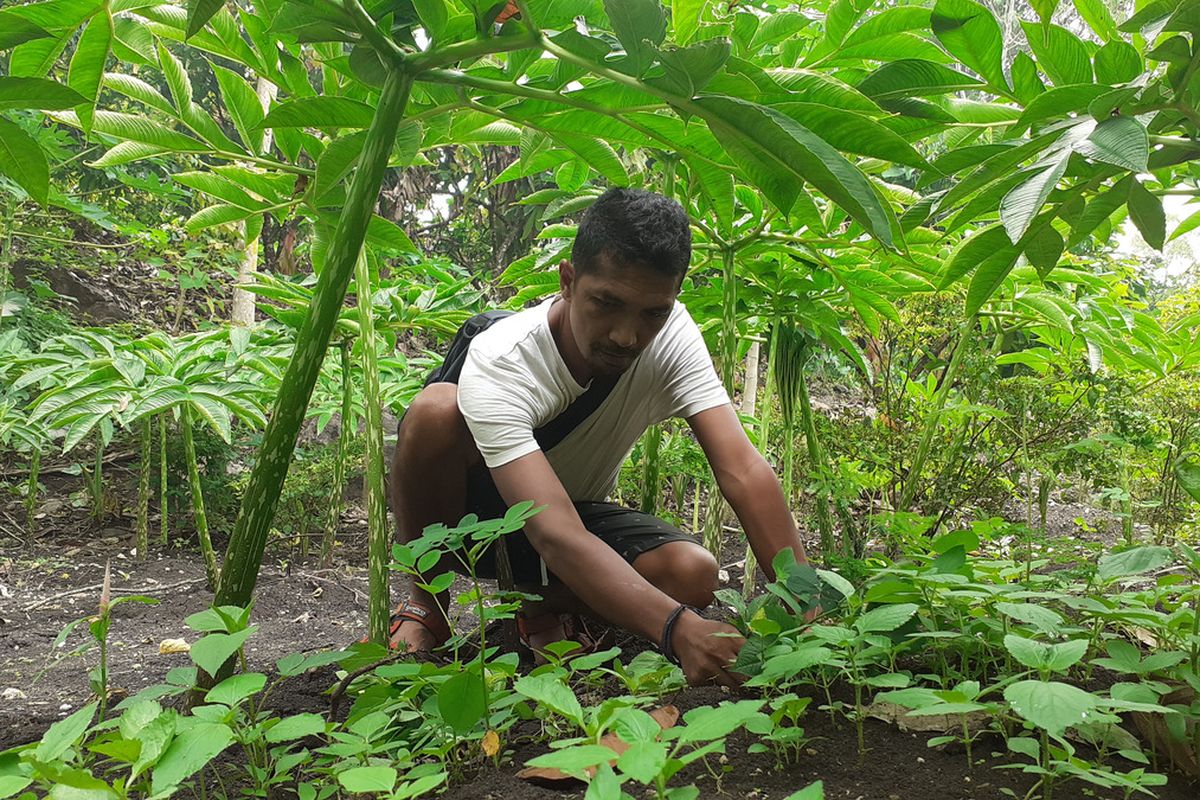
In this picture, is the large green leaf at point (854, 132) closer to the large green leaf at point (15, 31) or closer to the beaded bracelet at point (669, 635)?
the beaded bracelet at point (669, 635)

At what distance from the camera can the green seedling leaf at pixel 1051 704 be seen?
80 centimetres

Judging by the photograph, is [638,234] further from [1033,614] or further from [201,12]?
[1033,614]

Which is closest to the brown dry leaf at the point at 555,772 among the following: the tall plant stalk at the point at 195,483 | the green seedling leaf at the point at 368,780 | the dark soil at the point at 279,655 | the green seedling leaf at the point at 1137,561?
the dark soil at the point at 279,655

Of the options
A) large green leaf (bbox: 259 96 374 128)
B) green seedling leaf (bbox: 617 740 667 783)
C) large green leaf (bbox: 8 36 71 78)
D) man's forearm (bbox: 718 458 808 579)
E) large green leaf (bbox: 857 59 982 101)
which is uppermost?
large green leaf (bbox: 8 36 71 78)

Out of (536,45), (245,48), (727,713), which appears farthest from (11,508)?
(727,713)

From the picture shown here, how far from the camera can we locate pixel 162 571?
3.65m

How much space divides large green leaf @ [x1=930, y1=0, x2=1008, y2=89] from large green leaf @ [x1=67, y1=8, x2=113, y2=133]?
128 cm

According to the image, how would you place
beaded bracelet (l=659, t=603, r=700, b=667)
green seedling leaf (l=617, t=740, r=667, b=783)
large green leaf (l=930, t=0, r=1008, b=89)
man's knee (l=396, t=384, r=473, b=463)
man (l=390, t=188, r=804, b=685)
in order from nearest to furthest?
green seedling leaf (l=617, t=740, r=667, b=783), large green leaf (l=930, t=0, r=1008, b=89), beaded bracelet (l=659, t=603, r=700, b=667), man (l=390, t=188, r=804, b=685), man's knee (l=396, t=384, r=473, b=463)

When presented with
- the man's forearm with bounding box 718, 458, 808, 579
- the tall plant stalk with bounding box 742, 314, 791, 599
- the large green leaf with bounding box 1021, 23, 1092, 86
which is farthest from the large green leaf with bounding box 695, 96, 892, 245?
the tall plant stalk with bounding box 742, 314, 791, 599

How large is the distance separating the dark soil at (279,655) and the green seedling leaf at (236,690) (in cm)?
30

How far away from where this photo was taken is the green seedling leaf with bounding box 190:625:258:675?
3.23ft

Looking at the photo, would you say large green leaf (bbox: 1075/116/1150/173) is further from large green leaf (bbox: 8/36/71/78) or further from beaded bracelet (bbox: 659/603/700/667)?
large green leaf (bbox: 8/36/71/78)

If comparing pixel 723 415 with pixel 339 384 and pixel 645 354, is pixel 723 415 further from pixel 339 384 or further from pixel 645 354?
pixel 339 384

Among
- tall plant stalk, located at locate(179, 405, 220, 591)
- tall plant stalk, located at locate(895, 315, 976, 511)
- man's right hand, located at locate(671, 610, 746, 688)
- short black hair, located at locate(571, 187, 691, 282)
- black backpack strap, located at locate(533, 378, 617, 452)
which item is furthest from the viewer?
tall plant stalk, located at locate(895, 315, 976, 511)
